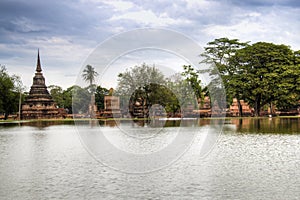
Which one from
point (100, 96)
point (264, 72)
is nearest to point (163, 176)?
point (264, 72)

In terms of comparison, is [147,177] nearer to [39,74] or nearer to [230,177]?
[230,177]

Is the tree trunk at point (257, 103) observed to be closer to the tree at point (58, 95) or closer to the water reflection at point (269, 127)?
the water reflection at point (269, 127)

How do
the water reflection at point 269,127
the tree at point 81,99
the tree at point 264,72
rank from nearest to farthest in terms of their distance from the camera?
the water reflection at point 269,127 → the tree at point 264,72 → the tree at point 81,99

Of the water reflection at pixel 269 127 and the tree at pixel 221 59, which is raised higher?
the tree at pixel 221 59

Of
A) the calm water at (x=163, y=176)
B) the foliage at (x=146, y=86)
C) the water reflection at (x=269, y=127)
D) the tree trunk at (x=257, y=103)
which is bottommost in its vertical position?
the calm water at (x=163, y=176)

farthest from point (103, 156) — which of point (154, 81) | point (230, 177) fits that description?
point (154, 81)

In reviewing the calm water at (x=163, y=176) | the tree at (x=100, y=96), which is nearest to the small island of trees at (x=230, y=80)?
the tree at (x=100, y=96)

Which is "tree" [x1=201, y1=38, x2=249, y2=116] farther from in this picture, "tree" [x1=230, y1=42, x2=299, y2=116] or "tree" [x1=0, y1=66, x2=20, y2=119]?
"tree" [x1=0, y1=66, x2=20, y2=119]

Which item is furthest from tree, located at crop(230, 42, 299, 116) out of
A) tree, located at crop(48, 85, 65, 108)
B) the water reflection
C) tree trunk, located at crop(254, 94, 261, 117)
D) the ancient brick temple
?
tree, located at crop(48, 85, 65, 108)

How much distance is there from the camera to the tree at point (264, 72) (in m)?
58.8

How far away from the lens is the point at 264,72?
59750mm

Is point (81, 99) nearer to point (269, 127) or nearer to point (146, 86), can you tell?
point (146, 86)

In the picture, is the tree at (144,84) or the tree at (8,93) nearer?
the tree at (144,84)

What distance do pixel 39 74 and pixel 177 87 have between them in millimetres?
30933
